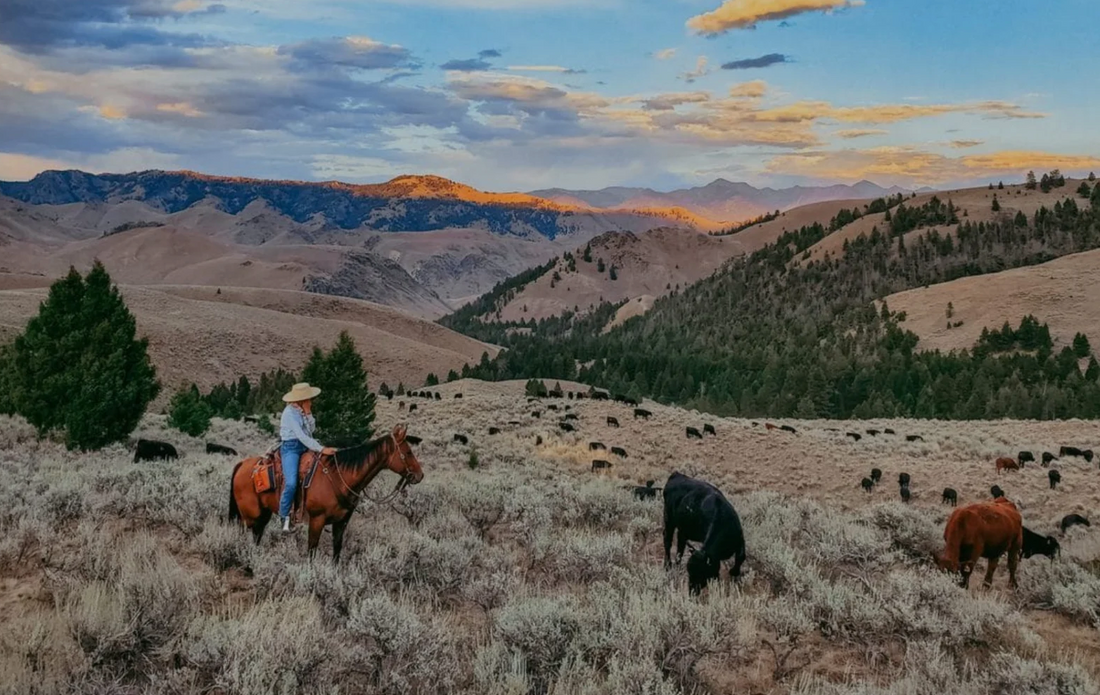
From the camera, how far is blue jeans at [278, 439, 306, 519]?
9609 millimetres

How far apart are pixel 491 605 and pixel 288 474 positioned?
3.52 meters

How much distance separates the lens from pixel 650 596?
771 centimetres

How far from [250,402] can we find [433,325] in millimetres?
112885

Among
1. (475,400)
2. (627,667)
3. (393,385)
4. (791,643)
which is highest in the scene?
(627,667)

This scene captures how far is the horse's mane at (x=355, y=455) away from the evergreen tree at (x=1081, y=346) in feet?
395

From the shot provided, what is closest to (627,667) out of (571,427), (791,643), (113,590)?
(791,643)

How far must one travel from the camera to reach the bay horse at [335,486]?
9578mm

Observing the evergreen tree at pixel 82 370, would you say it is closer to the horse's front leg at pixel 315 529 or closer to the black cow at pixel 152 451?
the black cow at pixel 152 451

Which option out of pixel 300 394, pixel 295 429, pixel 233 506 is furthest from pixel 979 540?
pixel 233 506

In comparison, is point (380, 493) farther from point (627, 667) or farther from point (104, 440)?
point (104, 440)

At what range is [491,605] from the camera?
804 cm

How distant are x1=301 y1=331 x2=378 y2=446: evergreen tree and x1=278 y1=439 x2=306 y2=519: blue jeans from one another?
22.8m

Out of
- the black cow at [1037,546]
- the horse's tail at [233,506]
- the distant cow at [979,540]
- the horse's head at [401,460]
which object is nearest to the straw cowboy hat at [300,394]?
the horse's head at [401,460]

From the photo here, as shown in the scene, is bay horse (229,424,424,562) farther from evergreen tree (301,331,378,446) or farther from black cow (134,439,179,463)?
evergreen tree (301,331,378,446)
